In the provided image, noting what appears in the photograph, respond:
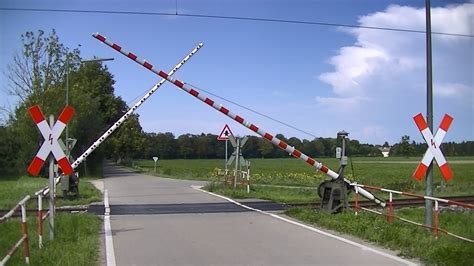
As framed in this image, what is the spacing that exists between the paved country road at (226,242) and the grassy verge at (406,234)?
0.48m

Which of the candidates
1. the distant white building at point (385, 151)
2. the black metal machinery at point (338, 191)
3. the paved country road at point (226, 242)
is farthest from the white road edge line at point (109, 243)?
the distant white building at point (385, 151)

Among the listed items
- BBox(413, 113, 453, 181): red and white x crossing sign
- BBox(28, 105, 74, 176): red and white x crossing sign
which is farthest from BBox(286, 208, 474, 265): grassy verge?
BBox(28, 105, 74, 176): red and white x crossing sign

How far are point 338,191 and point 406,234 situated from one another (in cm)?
456

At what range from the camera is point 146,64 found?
16938mm

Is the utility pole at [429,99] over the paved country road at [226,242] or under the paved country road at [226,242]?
over

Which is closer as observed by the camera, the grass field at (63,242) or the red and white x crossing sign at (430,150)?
the grass field at (63,242)

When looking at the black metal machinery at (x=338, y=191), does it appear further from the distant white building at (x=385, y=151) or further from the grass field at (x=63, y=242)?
the distant white building at (x=385, y=151)

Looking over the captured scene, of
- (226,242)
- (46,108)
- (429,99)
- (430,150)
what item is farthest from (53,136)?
(46,108)

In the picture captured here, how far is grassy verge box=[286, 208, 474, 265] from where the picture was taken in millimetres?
8617

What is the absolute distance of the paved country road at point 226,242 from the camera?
903 centimetres

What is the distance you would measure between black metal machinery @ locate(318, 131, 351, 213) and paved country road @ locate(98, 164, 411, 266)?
1.62 metres

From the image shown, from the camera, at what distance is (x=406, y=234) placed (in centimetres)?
1078

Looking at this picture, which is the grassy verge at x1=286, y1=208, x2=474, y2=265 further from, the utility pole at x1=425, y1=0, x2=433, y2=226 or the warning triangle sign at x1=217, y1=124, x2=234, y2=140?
the warning triangle sign at x1=217, y1=124, x2=234, y2=140

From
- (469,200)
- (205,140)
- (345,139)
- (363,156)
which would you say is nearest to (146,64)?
(345,139)
